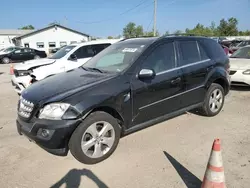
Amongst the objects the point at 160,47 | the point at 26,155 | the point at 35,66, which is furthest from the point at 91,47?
the point at 26,155

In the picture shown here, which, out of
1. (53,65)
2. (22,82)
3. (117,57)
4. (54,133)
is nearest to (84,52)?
(53,65)

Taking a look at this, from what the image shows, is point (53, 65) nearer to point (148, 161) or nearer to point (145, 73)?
point (145, 73)

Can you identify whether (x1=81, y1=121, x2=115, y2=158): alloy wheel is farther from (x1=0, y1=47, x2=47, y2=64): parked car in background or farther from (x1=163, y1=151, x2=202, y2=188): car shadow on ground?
(x1=0, y1=47, x2=47, y2=64): parked car in background

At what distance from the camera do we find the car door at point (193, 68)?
4.23 metres

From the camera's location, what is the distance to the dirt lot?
2.85 metres

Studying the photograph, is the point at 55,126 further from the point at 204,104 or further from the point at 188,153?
the point at 204,104

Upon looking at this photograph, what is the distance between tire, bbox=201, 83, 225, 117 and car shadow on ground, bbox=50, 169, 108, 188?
284 cm

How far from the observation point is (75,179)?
2.91m

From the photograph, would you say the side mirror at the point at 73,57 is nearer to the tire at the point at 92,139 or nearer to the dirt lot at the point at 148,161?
the dirt lot at the point at 148,161

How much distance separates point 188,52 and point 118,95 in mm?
1918

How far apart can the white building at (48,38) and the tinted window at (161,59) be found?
35.7 meters

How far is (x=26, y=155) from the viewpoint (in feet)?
11.7

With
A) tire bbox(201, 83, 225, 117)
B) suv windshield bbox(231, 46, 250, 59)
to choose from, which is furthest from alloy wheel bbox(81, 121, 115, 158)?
suv windshield bbox(231, 46, 250, 59)

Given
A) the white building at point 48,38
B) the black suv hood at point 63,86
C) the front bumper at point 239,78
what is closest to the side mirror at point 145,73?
the black suv hood at point 63,86
